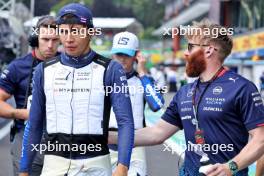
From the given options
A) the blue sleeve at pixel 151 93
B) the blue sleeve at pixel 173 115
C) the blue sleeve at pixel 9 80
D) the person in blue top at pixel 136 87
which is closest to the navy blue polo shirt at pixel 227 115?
the blue sleeve at pixel 173 115

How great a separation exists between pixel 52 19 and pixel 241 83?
7.43 feet

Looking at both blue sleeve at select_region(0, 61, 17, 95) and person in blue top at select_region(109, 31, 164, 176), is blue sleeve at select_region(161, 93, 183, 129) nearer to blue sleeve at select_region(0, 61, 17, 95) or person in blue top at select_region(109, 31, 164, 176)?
blue sleeve at select_region(0, 61, 17, 95)

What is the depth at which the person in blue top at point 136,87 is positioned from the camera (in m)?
7.15

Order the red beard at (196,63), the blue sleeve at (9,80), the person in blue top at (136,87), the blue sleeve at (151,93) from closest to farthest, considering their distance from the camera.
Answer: the red beard at (196,63), the blue sleeve at (9,80), the person in blue top at (136,87), the blue sleeve at (151,93)

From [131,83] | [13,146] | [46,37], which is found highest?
[46,37]

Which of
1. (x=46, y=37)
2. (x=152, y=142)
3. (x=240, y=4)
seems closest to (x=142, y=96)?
(x=46, y=37)

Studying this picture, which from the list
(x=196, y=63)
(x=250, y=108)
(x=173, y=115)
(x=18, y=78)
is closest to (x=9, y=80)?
(x=18, y=78)

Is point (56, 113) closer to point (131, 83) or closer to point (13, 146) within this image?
point (13, 146)

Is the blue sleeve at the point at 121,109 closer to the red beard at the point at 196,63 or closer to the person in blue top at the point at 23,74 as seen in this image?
the red beard at the point at 196,63

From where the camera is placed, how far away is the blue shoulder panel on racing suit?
15.1 ft

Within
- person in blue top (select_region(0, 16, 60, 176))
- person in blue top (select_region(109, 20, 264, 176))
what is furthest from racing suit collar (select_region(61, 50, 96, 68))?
person in blue top (select_region(0, 16, 60, 176))

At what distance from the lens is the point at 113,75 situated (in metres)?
4.72

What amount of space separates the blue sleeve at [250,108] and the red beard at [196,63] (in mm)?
350

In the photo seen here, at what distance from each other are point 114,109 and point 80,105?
0.22 metres
